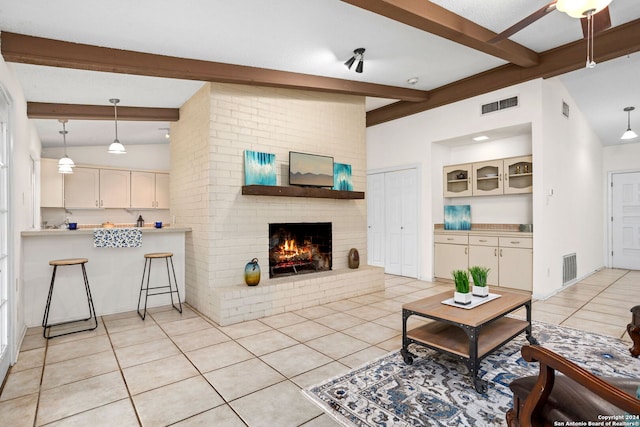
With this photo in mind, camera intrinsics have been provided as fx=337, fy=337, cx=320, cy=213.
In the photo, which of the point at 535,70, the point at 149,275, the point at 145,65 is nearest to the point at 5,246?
the point at 149,275

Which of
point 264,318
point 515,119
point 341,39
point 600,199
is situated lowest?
point 264,318

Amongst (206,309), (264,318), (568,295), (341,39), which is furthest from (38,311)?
(568,295)

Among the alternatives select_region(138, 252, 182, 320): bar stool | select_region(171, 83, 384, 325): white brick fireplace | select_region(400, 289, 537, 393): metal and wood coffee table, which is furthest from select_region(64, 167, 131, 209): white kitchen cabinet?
select_region(400, 289, 537, 393): metal and wood coffee table

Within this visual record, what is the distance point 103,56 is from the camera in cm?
332

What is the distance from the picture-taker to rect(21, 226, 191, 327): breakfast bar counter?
3838mm

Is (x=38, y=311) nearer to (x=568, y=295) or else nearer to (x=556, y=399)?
(x=556, y=399)

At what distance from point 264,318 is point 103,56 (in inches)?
128

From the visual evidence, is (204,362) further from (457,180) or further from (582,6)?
(457,180)

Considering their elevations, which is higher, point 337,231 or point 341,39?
point 341,39

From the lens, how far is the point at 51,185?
6.64 meters

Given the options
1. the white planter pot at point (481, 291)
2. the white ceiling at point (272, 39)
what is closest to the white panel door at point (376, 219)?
the white ceiling at point (272, 39)

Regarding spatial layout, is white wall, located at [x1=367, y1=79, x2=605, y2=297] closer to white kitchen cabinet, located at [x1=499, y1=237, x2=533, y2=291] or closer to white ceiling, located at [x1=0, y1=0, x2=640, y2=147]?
white kitchen cabinet, located at [x1=499, y1=237, x2=533, y2=291]

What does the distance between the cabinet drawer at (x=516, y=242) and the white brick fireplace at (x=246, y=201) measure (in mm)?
1932

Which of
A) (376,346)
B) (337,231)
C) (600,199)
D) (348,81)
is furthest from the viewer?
(600,199)
